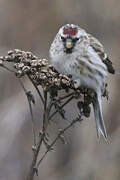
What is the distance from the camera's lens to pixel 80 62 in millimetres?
3812

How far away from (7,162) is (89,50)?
1.82 meters

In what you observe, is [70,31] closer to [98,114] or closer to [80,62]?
[80,62]

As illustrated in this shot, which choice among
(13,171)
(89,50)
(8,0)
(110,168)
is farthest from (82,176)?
(8,0)

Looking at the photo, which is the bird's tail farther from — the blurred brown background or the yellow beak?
the blurred brown background

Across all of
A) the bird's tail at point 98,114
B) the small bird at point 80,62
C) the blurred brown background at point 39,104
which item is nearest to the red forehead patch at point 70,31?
the small bird at point 80,62

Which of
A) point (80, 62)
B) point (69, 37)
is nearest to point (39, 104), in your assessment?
point (80, 62)

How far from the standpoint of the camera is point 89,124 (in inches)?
199

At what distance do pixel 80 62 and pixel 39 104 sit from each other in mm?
1526

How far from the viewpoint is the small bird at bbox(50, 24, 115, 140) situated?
3.73 m

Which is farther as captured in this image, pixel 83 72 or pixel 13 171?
pixel 13 171

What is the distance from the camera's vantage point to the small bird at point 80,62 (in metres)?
3.73

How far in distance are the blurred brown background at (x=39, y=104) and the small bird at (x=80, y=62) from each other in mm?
1053

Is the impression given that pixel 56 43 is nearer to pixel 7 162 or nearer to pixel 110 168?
pixel 110 168

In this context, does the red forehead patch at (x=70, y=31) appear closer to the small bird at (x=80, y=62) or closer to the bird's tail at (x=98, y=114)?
the small bird at (x=80, y=62)
